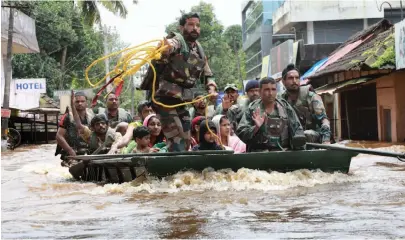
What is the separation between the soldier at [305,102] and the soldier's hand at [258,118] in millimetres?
1115

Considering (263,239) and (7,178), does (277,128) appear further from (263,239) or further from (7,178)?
(7,178)

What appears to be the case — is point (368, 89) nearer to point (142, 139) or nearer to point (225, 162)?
point (142, 139)

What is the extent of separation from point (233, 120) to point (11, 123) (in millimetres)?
22782

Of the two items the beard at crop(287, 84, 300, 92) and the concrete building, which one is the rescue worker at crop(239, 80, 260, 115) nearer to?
the beard at crop(287, 84, 300, 92)

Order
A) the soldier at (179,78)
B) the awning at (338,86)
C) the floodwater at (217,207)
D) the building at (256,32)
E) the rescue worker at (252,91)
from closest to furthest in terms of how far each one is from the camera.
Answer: the floodwater at (217,207)
the soldier at (179,78)
the rescue worker at (252,91)
the awning at (338,86)
the building at (256,32)

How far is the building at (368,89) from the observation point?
19.4 m

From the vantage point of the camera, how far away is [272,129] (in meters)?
7.69

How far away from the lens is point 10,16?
25875 mm

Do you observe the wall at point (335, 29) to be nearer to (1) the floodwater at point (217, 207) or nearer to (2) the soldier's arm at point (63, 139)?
Result: (2) the soldier's arm at point (63, 139)

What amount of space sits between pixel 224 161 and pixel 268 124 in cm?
92

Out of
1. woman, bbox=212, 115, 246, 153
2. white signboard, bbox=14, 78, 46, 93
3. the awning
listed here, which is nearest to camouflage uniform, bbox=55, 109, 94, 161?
woman, bbox=212, 115, 246, 153

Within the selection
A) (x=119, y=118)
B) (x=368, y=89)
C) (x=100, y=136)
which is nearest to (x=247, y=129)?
(x=100, y=136)

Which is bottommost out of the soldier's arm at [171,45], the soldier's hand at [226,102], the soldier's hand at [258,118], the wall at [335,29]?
the soldier's hand at [258,118]

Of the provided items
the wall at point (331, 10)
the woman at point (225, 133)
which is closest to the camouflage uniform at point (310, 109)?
the woman at point (225, 133)
